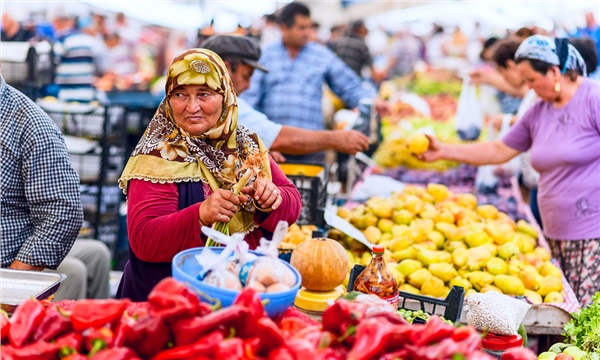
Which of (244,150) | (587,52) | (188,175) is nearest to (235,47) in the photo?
(244,150)

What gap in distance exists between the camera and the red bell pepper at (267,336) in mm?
1627

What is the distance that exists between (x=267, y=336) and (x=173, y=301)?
240 millimetres

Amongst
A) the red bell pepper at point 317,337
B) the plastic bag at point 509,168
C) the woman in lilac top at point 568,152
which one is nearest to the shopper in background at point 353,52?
Result: the plastic bag at point 509,168

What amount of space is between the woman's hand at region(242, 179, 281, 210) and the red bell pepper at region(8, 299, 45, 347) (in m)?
0.85

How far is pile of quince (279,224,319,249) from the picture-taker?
3502 millimetres

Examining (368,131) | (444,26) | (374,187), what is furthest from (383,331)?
(444,26)

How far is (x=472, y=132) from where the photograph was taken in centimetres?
680

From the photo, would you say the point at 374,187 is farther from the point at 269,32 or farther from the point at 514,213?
the point at 269,32

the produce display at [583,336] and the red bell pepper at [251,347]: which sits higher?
the red bell pepper at [251,347]

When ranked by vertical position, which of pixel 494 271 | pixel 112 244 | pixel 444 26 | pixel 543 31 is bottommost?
pixel 112 244

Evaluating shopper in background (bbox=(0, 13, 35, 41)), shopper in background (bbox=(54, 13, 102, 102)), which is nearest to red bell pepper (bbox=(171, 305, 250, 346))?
shopper in background (bbox=(54, 13, 102, 102))

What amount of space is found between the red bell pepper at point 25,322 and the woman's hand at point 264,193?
33.3 inches

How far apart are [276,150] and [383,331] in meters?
2.53

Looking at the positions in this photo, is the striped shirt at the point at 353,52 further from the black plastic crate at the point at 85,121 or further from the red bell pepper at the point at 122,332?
the red bell pepper at the point at 122,332
